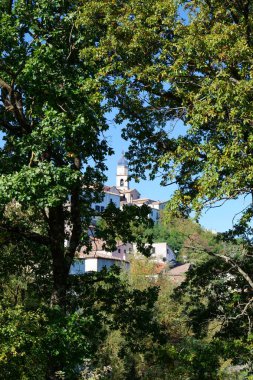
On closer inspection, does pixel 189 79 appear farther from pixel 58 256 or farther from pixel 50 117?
pixel 58 256

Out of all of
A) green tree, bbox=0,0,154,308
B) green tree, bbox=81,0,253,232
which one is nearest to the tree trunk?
green tree, bbox=0,0,154,308

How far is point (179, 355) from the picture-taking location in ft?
40.3

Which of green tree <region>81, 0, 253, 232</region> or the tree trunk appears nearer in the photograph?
green tree <region>81, 0, 253, 232</region>

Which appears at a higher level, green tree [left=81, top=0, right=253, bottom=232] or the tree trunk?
green tree [left=81, top=0, right=253, bottom=232]

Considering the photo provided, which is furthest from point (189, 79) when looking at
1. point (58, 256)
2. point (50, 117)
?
point (58, 256)

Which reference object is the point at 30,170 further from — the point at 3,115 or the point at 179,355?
the point at 179,355

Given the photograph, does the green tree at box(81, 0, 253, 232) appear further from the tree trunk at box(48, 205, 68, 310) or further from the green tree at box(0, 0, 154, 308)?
the tree trunk at box(48, 205, 68, 310)

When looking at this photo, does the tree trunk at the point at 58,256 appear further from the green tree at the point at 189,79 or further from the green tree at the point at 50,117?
the green tree at the point at 189,79

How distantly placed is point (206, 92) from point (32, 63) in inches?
176

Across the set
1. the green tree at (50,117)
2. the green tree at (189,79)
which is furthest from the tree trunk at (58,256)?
the green tree at (189,79)

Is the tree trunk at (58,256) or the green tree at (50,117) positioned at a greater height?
the green tree at (50,117)

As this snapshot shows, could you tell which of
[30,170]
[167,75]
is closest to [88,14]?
[167,75]

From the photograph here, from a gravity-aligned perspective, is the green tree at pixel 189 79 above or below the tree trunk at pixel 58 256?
above

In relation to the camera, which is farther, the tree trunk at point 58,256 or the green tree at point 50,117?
the tree trunk at point 58,256
